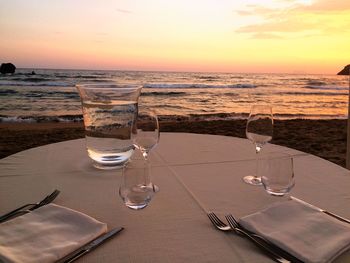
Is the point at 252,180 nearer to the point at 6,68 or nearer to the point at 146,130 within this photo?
the point at 146,130

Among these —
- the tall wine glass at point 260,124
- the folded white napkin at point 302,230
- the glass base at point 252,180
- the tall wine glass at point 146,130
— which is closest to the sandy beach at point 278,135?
the tall wine glass at point 260,124

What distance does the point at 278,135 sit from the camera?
19.7 feet

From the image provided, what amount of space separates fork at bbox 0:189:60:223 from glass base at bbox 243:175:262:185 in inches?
22.9

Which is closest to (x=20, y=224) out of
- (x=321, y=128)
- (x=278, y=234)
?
(x=278, y=234)

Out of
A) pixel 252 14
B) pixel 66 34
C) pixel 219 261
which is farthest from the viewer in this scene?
pixel 66 34

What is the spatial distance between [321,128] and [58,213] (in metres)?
7.08

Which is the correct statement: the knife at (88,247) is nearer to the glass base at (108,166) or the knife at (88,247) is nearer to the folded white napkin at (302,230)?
the folded white napkin at (302,230)

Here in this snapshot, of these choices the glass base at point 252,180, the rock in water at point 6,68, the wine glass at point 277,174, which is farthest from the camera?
the rock in water at point 6,68

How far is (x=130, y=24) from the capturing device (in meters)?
13.0

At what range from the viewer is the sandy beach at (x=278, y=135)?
501 centimetres

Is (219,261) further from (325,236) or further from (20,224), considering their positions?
(20,224)

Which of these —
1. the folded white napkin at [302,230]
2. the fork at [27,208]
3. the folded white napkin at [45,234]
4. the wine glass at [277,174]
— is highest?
the wine glass at [277,174]

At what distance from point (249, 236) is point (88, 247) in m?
0.33

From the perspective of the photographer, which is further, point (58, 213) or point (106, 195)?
point (106, 195)
